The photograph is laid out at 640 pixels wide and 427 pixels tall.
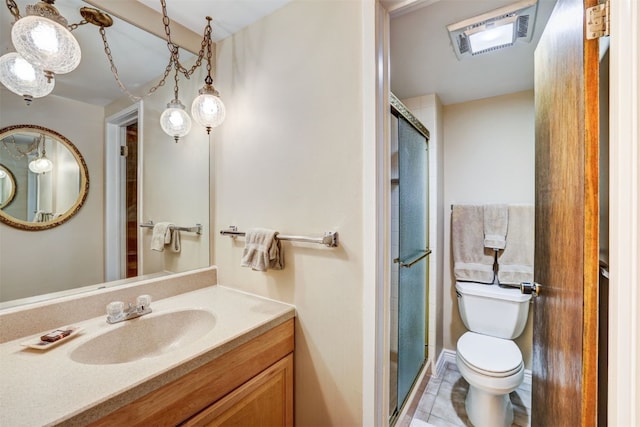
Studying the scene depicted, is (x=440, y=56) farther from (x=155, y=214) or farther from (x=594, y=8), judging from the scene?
(x=155, y=214)

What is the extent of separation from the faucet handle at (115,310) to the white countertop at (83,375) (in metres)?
0.04

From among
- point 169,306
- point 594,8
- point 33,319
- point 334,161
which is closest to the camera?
point 594,8

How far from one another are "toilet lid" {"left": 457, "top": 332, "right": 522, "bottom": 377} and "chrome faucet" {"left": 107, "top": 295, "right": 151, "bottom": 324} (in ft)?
5.92

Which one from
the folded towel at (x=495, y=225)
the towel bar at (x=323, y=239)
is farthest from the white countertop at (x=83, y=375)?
the folded towel at (x=495, y=225)

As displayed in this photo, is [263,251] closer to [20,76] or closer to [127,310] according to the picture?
[127,310]

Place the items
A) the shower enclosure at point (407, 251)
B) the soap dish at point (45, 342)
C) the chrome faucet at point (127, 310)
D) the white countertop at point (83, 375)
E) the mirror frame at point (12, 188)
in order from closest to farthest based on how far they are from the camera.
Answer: the white countertop at point (83, 375), the soap dish at point (45, 342), the mirror frame at point (12, 188), the chrome faucet at point (127, 310), the shower enclosure at point (407, 251)

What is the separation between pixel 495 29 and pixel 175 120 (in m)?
1.71

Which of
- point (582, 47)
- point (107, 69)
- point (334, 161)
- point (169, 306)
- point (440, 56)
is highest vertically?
point (440, 56)

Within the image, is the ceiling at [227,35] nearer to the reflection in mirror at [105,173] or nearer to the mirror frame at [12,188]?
the reflection in mirror at [105,173]

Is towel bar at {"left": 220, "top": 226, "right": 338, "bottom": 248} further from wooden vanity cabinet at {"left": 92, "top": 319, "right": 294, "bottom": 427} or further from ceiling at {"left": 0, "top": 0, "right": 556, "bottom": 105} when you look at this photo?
ceiling at {"left": 0, "top": 0, "right": 556, "bottom": 105}

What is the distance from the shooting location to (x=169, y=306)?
1.23 m

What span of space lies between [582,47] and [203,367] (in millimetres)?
1439

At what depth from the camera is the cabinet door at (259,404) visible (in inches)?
34.4
